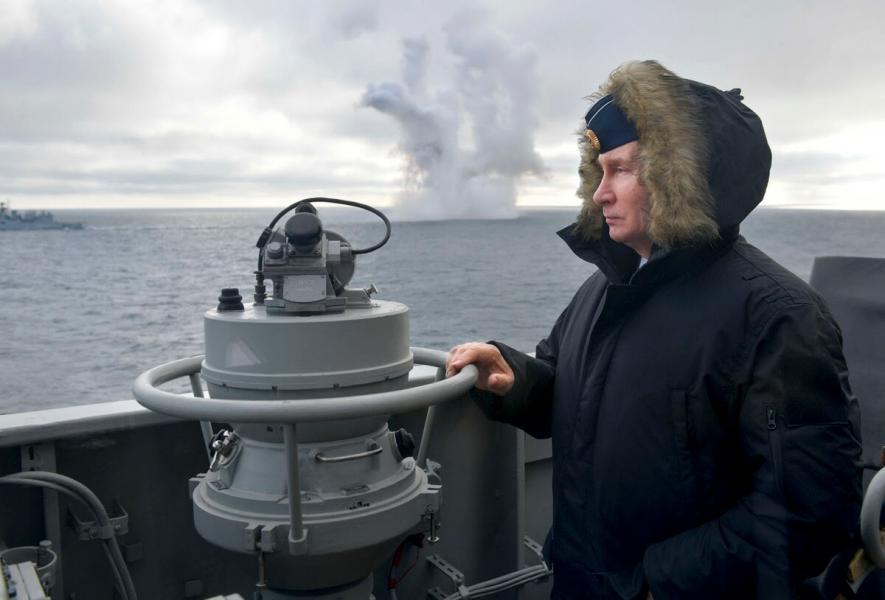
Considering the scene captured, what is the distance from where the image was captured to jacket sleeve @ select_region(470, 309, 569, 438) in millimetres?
1840

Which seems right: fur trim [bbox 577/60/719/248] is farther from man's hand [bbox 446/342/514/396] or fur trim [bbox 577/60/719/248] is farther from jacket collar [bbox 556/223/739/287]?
man's hand [bbox 446/342/514/396]

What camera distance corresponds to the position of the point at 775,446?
4.47 ft

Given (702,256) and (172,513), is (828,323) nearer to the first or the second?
(702,256)

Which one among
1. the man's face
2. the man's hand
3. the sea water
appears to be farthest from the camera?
the sea water

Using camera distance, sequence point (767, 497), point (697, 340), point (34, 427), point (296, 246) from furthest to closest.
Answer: point (34, 427) < point (296, 246) < point (697, 340) < point (767, 497)

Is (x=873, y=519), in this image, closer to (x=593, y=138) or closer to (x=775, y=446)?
(x=775, y=446)

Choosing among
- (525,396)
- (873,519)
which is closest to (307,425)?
(525,396)

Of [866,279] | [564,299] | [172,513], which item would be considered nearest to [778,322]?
[866,279]

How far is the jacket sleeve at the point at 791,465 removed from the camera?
1.35 m

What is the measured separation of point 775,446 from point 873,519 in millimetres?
413

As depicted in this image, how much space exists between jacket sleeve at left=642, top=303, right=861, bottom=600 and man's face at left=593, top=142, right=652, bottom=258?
316 millimetres

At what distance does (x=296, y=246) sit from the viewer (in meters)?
1.58

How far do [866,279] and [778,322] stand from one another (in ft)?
3.81

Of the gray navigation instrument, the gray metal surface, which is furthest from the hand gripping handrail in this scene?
the gray metal surface
